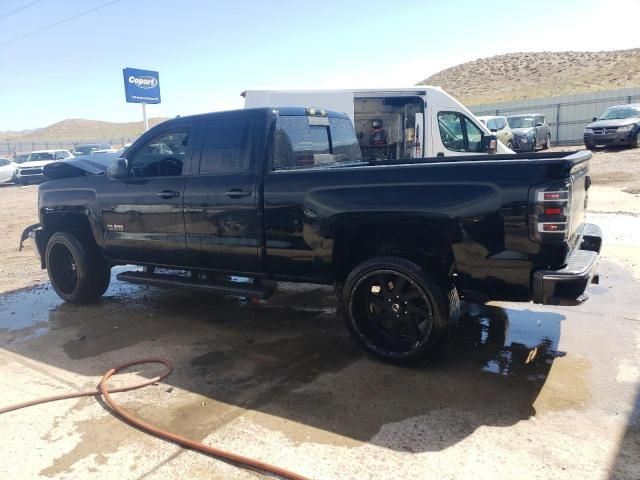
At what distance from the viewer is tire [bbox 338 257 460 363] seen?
12.6ft

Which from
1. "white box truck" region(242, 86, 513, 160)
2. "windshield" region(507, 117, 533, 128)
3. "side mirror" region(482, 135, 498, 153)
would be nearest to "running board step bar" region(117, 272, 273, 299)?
"white box truck" region(242, 86, 513, 160)

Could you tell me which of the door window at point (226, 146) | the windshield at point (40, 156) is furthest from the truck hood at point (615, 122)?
the windshield at point (40, 156)

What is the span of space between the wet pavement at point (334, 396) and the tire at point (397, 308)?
0.16 m

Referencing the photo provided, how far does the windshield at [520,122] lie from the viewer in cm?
2298

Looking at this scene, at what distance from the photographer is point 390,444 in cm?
306

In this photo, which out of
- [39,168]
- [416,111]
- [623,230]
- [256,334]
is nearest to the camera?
[256,334]

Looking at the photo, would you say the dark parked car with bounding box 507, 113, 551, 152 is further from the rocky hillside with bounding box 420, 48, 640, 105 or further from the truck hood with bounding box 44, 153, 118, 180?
the rocky hillside with bounding box 420, 48, 640, 105

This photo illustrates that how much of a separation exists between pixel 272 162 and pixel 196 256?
1216 millimetres

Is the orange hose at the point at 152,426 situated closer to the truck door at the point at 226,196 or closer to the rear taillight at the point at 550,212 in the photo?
the truck door at the point at 226,196

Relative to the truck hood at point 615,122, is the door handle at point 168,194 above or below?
below

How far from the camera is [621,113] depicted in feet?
68.1

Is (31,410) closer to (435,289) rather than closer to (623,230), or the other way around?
(435,289)

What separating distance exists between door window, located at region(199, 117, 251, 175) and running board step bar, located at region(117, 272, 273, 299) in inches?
41.0

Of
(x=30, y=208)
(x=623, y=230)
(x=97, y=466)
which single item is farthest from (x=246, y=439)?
(x=30, y=208)
